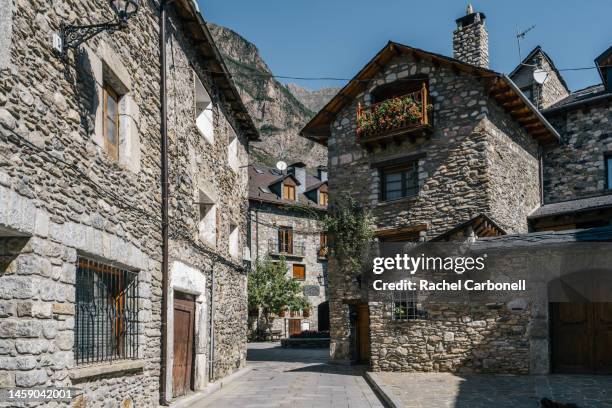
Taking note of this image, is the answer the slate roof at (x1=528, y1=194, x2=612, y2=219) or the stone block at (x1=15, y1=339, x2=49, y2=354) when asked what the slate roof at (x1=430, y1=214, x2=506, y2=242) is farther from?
the stone block at (x1=15, y1=339, x2=49, y2=354)

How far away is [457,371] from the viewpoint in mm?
12984

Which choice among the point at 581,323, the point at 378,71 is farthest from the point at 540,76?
the point at 581,323

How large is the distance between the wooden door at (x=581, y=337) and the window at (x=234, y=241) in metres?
7.27

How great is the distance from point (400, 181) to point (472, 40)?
4735mm

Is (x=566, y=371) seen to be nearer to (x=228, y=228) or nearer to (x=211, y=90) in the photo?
(x=228, y=228)

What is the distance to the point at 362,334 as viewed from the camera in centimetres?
1703

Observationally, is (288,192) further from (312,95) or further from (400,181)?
(312,95)

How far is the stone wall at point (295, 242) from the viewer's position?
32.8m

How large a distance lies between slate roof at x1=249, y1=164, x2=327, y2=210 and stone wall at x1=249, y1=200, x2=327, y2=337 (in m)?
0.44

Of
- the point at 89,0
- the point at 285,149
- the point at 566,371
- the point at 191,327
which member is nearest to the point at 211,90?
the point at 191,327

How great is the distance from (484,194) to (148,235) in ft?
30.6

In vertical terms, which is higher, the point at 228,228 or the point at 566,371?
the point at 228,228

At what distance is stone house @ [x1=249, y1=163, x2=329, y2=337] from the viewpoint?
32.9 m

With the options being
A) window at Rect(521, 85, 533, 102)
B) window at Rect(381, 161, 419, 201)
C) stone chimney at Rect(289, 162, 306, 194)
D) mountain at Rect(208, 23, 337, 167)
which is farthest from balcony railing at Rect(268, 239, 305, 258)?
mountain at Rect(208, 23, 337, 167)
